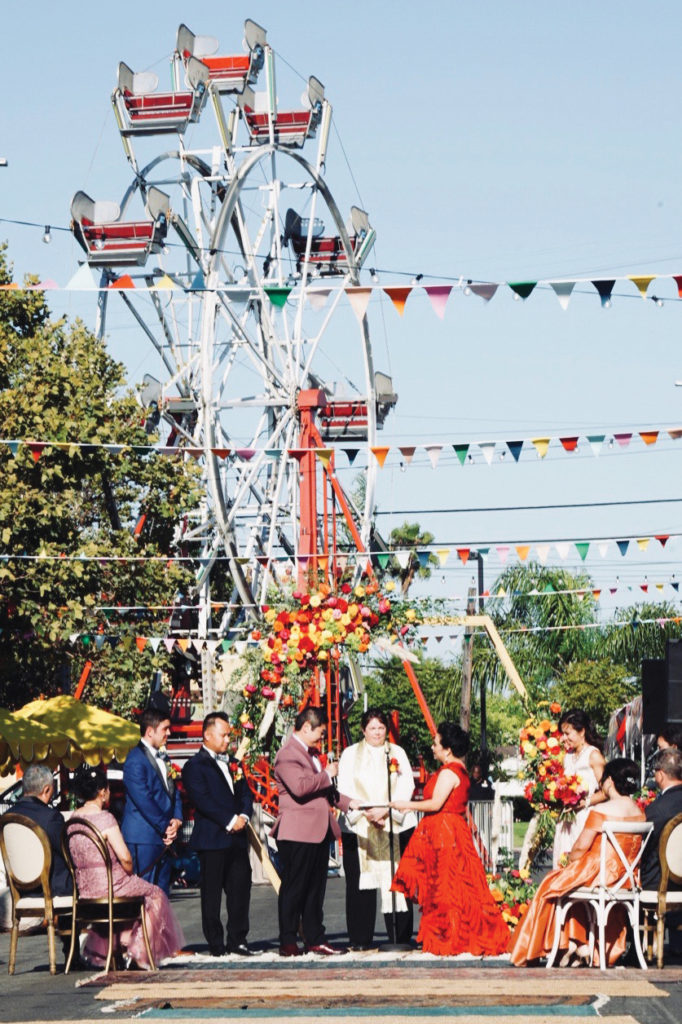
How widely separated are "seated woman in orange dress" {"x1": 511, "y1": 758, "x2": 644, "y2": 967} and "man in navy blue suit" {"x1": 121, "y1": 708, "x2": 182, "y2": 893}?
234cm

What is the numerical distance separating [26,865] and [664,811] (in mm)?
3788

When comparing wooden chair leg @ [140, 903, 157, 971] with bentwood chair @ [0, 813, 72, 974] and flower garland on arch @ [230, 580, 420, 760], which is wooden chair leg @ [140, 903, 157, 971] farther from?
flower garland on arch @ [230, 580, 420, 760]

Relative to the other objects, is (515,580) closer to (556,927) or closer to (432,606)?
(432,606)

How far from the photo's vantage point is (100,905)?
9.91 metres

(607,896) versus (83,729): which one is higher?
(83,729)

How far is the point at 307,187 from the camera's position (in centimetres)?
3703

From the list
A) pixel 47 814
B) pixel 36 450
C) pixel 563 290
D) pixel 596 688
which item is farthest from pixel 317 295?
pixel 596 688

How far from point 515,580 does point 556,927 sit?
155 feet

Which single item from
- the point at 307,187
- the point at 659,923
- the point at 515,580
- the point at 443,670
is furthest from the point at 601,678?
the point at 659,923

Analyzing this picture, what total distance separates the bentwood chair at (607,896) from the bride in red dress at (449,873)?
0.96 m

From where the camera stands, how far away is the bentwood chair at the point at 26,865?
9930 millimetres

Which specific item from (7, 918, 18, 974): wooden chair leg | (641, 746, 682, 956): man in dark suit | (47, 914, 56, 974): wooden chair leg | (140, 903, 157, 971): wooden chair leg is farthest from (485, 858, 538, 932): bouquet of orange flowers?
(7, 918, 18, 974): wooden chair leg

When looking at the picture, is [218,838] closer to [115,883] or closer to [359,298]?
[115,883]

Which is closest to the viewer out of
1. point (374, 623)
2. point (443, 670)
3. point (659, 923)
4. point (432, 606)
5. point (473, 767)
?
point (659, 923)
